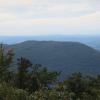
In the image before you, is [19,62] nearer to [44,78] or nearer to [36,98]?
[44,78]

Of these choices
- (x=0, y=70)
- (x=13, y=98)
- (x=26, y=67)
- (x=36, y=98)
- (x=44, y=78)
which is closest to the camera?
(x=13, y=98)

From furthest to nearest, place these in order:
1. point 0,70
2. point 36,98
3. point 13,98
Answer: point 0,70
point 36,98
point 13,98

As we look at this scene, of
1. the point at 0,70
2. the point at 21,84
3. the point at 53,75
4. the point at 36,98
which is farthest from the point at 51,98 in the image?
the point at 53,75

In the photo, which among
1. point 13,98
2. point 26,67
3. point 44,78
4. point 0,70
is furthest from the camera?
point 44,78

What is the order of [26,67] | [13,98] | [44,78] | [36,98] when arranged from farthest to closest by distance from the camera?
1. [44,78]
2. [26,67]
3. [36,98]
4. [13,98]

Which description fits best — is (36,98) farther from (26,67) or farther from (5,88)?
(26,67)

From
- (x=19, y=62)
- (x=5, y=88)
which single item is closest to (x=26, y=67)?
(x=19, y=62)

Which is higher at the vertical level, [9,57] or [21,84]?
[9,57]

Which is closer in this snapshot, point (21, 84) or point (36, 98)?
point (36, 98)

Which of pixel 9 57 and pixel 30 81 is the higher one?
pixel 9 57
